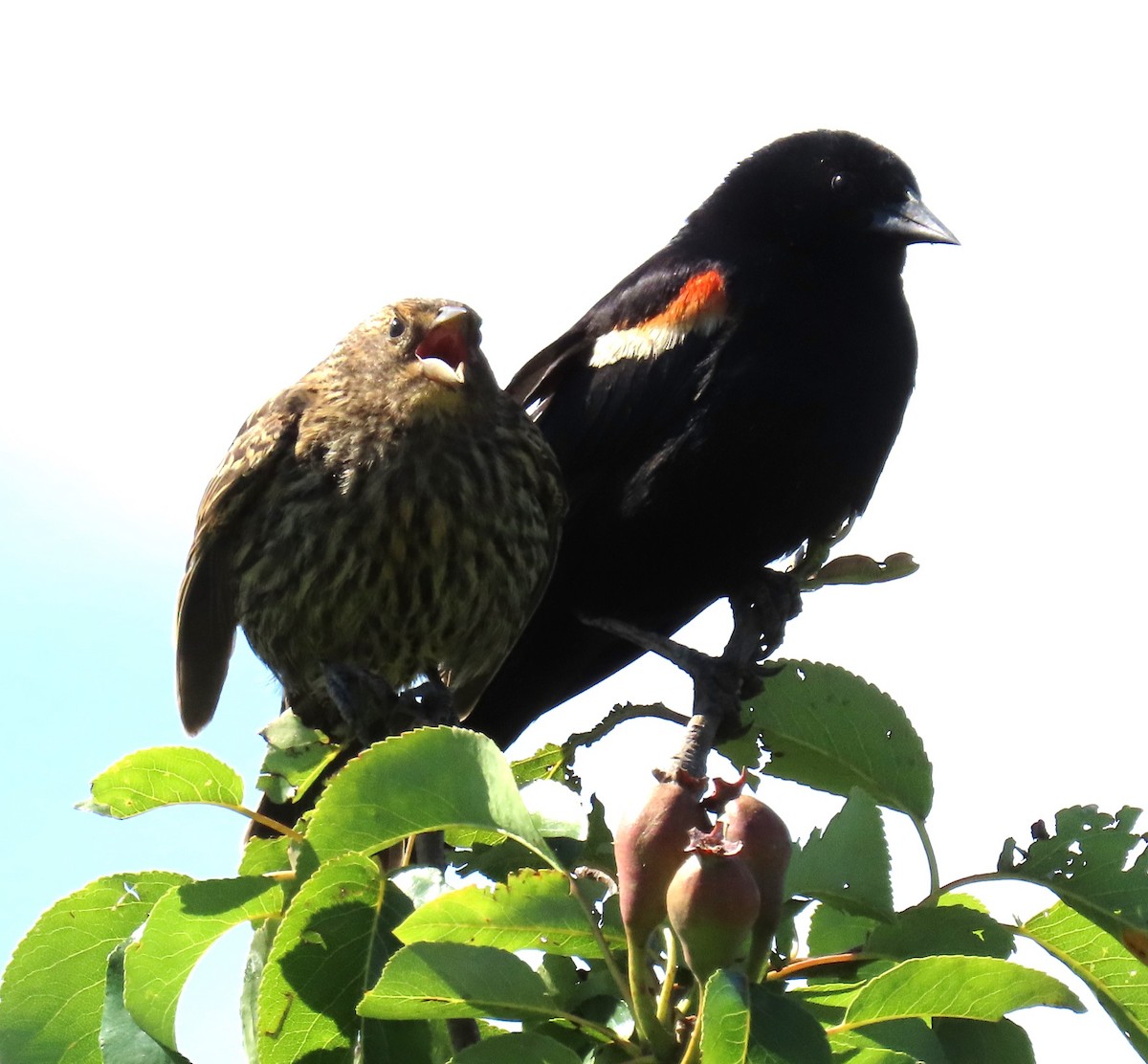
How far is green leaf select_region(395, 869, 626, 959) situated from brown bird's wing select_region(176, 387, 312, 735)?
1983 millimetres

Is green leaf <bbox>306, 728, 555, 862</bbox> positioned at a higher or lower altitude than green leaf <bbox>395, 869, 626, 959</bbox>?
higher

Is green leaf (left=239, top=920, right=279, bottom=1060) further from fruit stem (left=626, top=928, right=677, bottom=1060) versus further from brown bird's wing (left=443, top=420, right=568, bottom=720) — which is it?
brown bird's wing (left=443, top=420, right=568, bottom=720)

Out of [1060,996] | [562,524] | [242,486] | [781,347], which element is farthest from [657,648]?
[1060,996]

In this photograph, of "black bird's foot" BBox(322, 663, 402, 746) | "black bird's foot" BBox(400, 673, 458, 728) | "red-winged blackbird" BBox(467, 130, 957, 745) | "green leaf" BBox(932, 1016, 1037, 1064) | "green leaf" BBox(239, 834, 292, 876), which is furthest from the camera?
"red-winged blackbird" BBox(467, 130, 957, 745)

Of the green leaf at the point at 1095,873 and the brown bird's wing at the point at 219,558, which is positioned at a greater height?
the brown bird's wing at the point at 219,558

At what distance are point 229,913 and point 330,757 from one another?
63cm

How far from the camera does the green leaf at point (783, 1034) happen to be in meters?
1.33

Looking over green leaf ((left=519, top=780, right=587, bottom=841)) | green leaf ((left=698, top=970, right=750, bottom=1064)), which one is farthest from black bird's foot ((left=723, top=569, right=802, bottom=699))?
green leaf ((left=698, top=970, right=750, bottom=1064))

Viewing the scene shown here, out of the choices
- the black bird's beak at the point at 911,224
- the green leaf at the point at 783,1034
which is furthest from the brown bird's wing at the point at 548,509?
the green leaf at the point at 783,1034

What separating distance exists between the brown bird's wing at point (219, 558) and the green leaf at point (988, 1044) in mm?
2191

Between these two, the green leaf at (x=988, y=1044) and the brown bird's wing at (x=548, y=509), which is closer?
the green leaf at (x=988, y=1044)

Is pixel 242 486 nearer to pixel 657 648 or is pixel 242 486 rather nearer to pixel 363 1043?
pixel 657 648

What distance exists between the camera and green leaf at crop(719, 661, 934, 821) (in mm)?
2070

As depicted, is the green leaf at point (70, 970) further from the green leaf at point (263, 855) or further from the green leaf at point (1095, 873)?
the green leaf at point (1095, 873)
